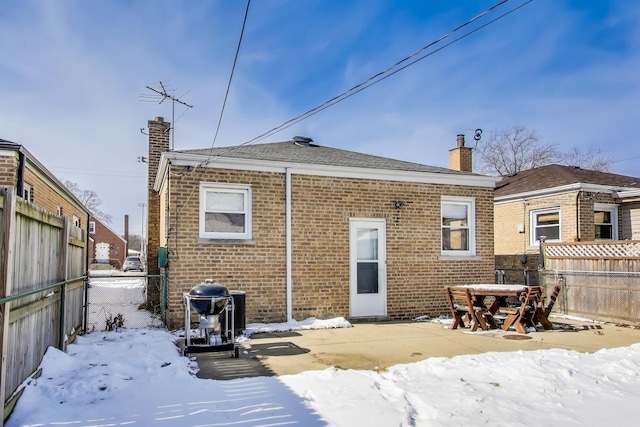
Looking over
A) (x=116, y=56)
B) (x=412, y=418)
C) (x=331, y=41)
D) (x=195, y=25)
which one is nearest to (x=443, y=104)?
(x=331, y=41)

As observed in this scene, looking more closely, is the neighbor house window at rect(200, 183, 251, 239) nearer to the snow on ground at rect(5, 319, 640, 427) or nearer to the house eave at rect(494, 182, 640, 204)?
the snow on ground at rect(5, 319, 640, 427)

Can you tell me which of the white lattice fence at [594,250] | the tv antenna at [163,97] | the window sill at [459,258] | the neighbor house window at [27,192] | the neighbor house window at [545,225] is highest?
the tv antenna at [163,97]

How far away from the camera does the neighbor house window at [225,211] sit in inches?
367

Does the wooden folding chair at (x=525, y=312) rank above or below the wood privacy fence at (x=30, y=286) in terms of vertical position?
below

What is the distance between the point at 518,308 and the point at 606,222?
8190 mm

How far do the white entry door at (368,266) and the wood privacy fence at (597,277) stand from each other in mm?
4915

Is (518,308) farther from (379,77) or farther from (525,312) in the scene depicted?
(379,77)

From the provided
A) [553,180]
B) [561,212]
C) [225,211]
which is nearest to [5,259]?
[225,211]

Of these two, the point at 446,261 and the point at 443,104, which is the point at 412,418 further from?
the point at 443,104

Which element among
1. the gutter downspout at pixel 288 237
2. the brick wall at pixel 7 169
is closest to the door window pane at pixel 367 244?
the gutter downspout at pixel 288 237

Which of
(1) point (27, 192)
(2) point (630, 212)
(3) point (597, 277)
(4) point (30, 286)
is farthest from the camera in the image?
(2) point (630, 212)

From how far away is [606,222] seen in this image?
1493 centimetres

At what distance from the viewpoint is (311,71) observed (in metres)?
8.69

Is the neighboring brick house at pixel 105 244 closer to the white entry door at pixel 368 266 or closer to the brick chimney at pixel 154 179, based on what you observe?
the brick chimney at pixel 154 179
